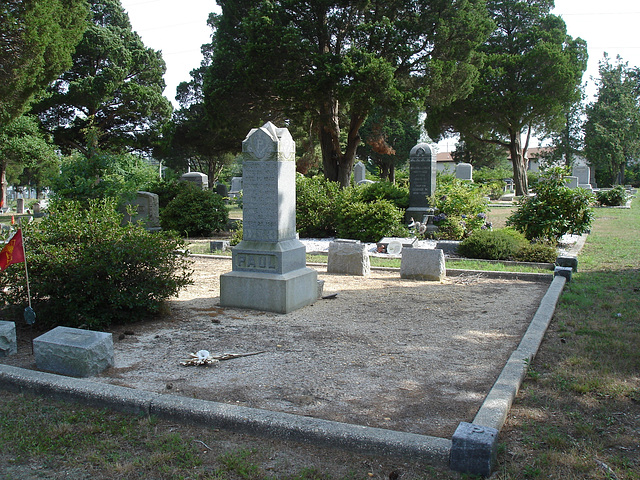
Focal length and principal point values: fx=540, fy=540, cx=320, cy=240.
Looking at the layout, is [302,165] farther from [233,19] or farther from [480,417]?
[480,417]

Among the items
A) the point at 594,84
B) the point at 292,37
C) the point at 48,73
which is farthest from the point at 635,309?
the point at 594,84

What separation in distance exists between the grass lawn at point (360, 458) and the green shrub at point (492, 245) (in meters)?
5.90

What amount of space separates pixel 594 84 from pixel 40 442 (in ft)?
189

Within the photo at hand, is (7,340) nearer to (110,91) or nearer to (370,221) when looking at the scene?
(370,221)

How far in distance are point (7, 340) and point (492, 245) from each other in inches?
339

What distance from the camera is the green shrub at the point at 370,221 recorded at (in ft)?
43.7

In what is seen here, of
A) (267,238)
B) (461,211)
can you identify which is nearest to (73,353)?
(267,238)

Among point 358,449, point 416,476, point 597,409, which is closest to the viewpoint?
point 416,476

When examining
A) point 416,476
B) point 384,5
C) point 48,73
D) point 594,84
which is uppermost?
point 594,84

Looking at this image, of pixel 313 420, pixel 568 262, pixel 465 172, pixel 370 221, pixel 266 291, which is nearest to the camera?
pixel 313 420

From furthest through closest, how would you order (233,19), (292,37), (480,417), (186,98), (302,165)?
(186,98)
(302,165)
(233,19)
(292,37)
(480,417)

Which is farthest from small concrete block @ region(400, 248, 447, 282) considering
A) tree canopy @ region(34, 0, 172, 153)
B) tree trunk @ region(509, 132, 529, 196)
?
tree trunk @ region(509, 132, 529, 196)

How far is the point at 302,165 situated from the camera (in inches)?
1369

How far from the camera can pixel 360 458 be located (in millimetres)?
3135
